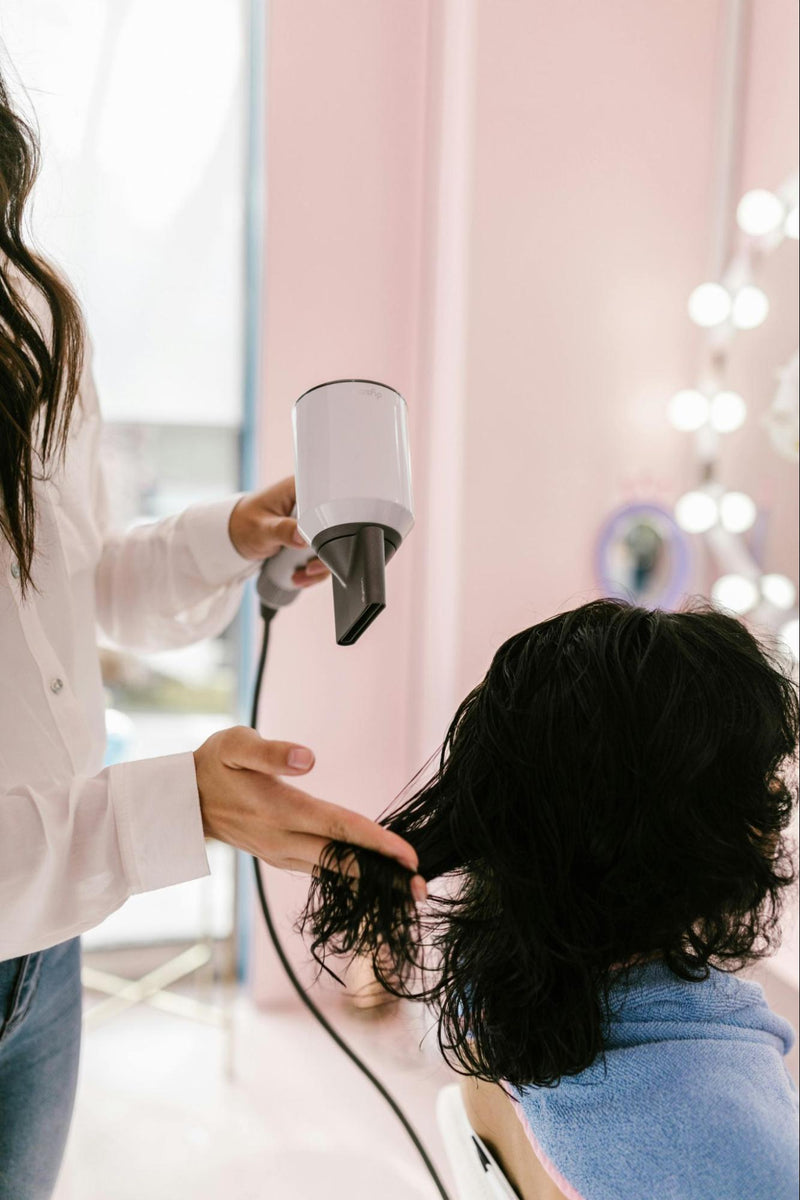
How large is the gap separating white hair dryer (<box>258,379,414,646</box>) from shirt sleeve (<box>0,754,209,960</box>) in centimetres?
14

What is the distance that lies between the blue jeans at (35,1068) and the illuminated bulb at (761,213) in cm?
132

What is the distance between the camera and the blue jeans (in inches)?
27.0

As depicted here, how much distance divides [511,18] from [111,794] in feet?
4.22

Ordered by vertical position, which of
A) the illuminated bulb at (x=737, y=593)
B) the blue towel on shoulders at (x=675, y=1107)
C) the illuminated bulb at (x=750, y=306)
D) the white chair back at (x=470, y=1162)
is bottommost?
the white chair back at (x=470, y=1162)

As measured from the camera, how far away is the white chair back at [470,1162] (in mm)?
667

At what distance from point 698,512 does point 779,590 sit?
0.66 ft

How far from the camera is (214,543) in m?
0.88

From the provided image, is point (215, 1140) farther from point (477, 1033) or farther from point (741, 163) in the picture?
point (741, 163)

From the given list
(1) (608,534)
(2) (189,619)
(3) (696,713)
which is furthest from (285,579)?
(1) (608,534)

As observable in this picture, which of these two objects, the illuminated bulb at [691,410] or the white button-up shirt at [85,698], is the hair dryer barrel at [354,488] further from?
the illuminated bulb at [691,410]

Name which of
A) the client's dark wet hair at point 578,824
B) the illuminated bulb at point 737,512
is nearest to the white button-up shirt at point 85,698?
the client's dark wet hair at point 578,824

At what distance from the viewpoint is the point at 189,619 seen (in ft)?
3.11

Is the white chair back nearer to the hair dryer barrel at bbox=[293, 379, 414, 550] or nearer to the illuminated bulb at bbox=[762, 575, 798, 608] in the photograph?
the hair dryer barrel at bbox=[293, 379, 414, 550]

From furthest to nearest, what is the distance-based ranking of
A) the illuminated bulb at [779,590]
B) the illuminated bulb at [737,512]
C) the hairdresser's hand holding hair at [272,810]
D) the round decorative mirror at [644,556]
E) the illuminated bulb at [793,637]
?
the round decorative mirror at [644,556] < the illuminated bulb at [737,512] < the illuminated bulb at [779,590] < the illuminated bulb at [793,637] < the hairdresser's hand holding hair at [272,810]
